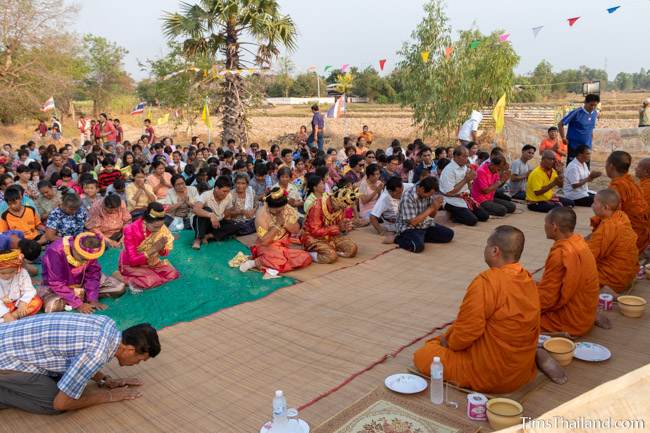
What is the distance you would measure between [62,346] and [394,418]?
2.07 meters

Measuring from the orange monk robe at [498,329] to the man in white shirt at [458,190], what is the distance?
194 inches

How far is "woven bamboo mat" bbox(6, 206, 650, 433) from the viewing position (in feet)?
11.0

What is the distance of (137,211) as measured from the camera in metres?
8.03

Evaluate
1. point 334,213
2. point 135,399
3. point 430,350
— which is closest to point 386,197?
point 334,213

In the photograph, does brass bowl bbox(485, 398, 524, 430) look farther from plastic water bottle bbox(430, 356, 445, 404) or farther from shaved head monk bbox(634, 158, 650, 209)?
shaved head monk bbox(634, 158, 650, 209)

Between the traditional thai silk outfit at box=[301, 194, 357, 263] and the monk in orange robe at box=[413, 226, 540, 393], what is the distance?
10.9ft

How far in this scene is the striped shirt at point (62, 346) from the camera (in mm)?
3133

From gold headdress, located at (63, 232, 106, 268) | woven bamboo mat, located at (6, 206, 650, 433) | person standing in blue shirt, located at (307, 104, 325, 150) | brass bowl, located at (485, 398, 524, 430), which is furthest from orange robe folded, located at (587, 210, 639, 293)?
person standing in blue shirt, located at (307, 104, 325, 150)

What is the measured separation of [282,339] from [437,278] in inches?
86.8

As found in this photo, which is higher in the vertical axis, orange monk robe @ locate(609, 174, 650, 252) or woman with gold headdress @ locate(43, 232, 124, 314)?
orange monk robe @ locate(609, 174, 650, 252)

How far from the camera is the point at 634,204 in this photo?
569cm

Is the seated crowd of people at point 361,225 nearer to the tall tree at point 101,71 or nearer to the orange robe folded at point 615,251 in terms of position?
the orange robe folded at point 615,251

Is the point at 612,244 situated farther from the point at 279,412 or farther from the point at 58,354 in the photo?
the point at 58,354

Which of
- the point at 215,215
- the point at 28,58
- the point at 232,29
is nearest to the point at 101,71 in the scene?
the point at 28,58
